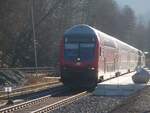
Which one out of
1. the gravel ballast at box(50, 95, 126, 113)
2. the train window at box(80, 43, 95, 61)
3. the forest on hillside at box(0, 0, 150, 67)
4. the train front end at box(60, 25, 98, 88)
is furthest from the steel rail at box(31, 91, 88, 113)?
the forest on hillside at box(0, 0, 150, 67)

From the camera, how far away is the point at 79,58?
101 ft

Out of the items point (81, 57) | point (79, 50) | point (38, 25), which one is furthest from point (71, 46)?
point (38, 25)

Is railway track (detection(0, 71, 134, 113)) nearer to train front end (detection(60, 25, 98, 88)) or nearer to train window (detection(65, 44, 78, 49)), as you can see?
train front end (detection(60, 25, 98, 88))

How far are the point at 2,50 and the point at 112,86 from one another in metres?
29.3

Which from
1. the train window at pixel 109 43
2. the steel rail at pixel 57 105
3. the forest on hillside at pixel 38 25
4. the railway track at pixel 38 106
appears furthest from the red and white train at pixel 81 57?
the forest on hillside at pixel 38 25

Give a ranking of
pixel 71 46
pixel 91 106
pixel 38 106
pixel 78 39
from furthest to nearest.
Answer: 1. pixel 78 39
2. pixel 71 46
3. pixel 91 106
4. pixel 38 106

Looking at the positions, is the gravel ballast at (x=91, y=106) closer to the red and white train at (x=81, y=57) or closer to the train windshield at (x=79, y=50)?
the red and white train at (x=81, y=57)

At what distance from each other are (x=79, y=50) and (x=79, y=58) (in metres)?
0.52

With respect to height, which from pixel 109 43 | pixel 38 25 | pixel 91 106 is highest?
pixel 38 25

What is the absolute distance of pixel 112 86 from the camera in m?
30.9

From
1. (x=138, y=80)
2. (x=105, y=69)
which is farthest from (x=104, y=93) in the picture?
(x=138, y=80)

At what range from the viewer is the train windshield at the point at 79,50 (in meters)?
31.0

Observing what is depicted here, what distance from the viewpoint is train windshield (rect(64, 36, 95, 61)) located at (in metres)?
31.0

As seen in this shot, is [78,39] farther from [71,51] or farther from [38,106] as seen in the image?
[38,106]
